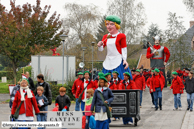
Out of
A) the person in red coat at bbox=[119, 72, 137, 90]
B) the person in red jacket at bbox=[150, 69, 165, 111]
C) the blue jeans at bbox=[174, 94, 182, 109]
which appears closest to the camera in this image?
the person in red coat at bbox=[119, 72, 137, 90]

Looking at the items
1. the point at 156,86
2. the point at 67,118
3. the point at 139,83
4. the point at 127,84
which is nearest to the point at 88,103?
Answer: the point at 67,118

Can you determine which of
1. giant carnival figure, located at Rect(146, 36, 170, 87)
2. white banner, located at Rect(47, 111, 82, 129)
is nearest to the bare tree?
giant carnival figure, located at Rect(146, 36, 170, 87)

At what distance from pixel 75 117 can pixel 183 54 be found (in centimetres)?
2388

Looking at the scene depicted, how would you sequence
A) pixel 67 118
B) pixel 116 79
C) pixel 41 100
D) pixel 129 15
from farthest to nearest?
pixel 129 15, pixel 116 79, pixel 41 100, pixel 67 118

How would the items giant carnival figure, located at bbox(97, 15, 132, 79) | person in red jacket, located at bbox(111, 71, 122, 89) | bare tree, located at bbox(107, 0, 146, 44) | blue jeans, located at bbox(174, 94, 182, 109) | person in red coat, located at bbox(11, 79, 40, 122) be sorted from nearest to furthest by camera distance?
person in red coat, located at bbox(11, 79, 40, 122), person in red jacket, located at bbox(111, 71, 122, 89), giant carnival figure, located at bbox(97, 15, 132, 79), blue jeans, located at bbox(174, 94, 182, 109), bare tree, located at bbox(107, 0, 146, 44)

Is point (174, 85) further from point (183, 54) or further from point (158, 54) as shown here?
point (183, 54)

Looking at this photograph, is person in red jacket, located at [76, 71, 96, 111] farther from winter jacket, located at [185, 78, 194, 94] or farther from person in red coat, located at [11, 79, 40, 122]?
winter jacket, located at [185, 78, 194, 94]

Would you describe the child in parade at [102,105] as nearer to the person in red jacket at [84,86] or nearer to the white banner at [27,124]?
the white banner at [27,124]

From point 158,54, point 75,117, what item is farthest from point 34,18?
point 75,117

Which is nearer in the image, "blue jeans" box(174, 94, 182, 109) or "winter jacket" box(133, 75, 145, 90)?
"blue jeans" box(174, 94, 182, 109)

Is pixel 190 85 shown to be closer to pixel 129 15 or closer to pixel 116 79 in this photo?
pixel 116 79

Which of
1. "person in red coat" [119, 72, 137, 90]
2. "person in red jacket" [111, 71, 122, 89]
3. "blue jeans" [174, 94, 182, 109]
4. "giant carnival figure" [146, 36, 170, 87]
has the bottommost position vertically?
"blue jeans" [174, 94, 182, 109]

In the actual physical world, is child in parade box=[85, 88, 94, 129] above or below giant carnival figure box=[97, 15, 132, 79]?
below

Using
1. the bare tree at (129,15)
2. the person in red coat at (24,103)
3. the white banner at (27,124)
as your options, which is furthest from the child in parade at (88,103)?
the bare tree at (129,15)
